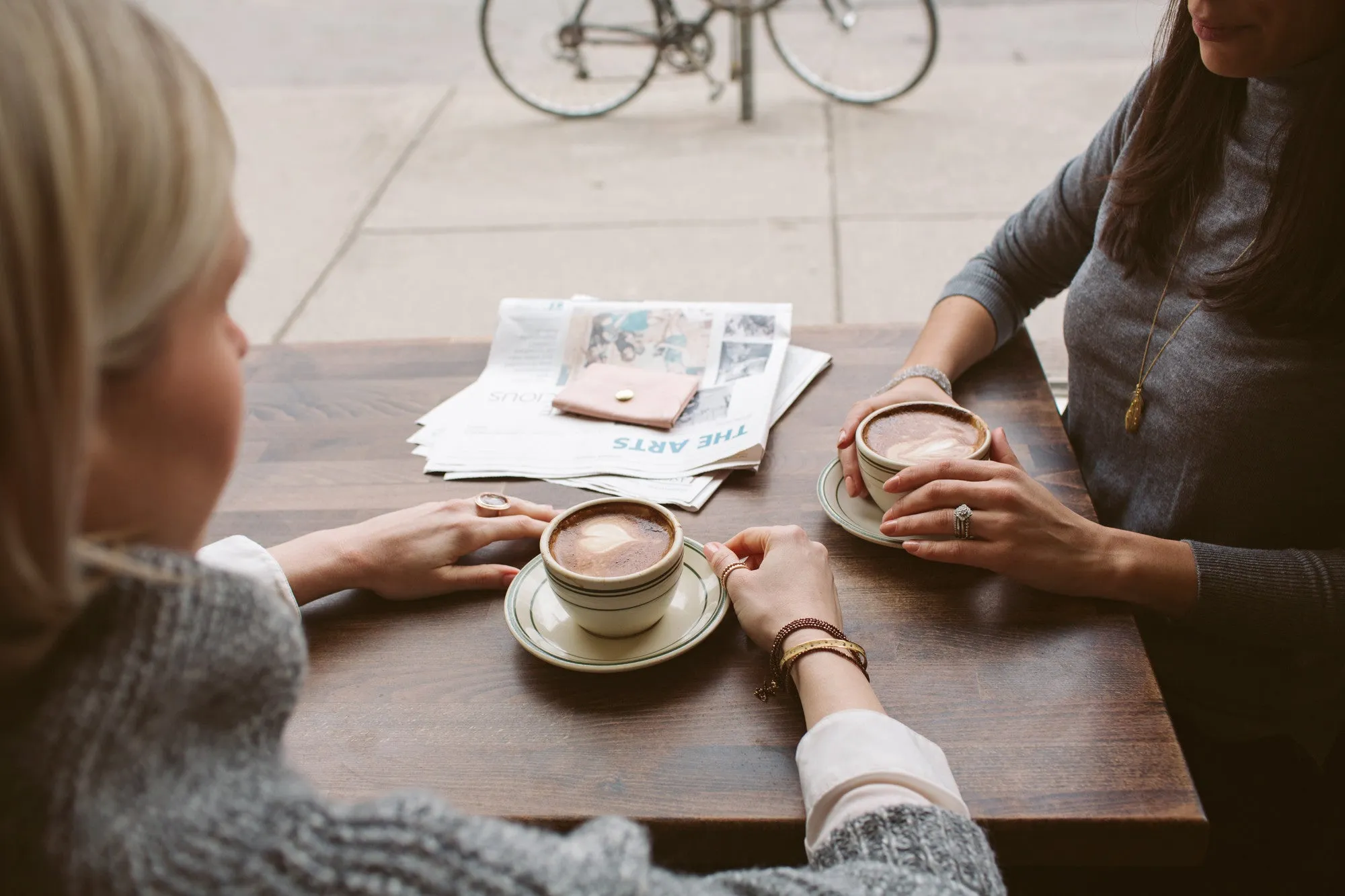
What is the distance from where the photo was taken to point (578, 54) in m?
4.79

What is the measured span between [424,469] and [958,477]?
652mm

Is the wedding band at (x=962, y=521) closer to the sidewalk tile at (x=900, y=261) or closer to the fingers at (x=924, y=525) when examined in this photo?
the fingers at (x=924, y=525)

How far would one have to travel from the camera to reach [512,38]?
548 centimetres

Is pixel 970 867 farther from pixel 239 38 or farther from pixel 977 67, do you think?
pixel 239 38

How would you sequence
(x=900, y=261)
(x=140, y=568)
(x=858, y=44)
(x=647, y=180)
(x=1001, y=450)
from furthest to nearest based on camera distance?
(x=858, y=44)
(x=647, y=180)
(x=900, y=261)
(x=1001, y=450)
(x=140, y=568)

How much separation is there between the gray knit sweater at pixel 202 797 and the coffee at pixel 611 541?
1.10ft

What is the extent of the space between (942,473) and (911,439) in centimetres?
9

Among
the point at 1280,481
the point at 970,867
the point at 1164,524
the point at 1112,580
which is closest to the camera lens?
the point at 970,867

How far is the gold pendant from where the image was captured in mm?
1298

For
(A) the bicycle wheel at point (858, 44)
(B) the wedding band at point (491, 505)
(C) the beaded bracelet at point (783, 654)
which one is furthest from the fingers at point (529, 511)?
(A) the bicycle wheel at point (858, 44)

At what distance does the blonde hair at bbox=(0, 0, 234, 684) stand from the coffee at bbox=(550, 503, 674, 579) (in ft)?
1.60

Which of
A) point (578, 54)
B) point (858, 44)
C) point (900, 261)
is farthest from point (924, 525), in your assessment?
point (858, 44)

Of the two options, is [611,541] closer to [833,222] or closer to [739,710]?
[739,710]

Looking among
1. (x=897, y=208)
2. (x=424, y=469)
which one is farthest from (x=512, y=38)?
(x=424, y=469)
